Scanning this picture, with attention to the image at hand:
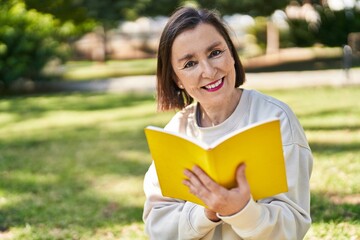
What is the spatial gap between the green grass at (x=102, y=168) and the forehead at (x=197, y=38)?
2.00 m

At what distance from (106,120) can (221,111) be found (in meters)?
7.17

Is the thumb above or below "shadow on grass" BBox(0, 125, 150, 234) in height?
above

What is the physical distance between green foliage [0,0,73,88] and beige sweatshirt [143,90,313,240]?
11555 mm

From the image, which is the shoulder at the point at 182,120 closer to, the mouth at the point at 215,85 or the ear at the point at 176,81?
the ear at the point at 176,81

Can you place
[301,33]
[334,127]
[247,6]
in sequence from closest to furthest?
[334,127], [247,6], [301,33]

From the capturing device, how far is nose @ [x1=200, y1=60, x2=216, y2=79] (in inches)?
80.8

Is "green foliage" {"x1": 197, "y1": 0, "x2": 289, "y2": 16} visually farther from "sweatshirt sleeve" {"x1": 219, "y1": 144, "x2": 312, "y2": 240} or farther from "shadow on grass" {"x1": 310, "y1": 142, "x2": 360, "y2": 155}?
"sweatshirt sleeve" {"x1": 219, "y1": 144, "x2": 312, "y2": 240}

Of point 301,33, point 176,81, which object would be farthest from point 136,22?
point 176,81

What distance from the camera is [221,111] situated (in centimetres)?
224

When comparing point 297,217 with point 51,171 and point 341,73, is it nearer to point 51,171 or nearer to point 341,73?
point 51,171

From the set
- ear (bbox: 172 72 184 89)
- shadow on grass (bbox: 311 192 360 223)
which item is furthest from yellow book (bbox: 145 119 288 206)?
shadow on grass (bbox: 311 192 360 223)

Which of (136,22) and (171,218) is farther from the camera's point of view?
(136,22)

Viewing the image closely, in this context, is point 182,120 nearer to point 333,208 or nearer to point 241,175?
point 241,175

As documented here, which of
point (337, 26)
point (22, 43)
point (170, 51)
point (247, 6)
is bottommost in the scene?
point (337, 26)
